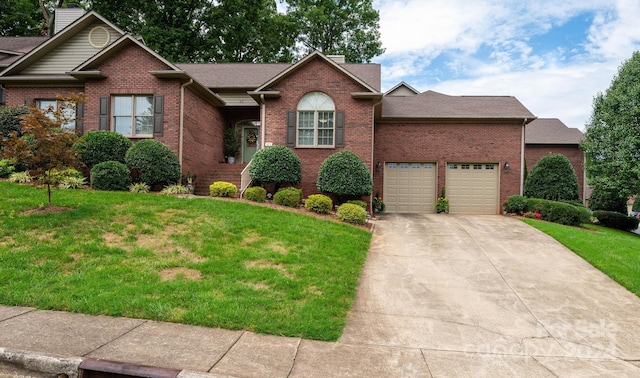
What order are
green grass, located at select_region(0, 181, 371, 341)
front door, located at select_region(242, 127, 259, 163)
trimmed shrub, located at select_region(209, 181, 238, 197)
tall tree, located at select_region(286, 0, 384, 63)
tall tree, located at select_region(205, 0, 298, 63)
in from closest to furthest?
1. green grass, located at select_region(0, 181, 371, 341)
2. trimmed shrub, located at select_region(209, 181, 238, 197)
3. front door, located at select_region(242, 127, 259, 163)
4. tall tree, located at select_region(205, 0, 298, 63)
5. tall tree, located at select_region(286, 0, 384, 63)

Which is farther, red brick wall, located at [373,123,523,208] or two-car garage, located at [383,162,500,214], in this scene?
Result: two-car garage, located at [383,162,500,214]

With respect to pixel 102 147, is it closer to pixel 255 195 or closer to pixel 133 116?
pixel 133 116

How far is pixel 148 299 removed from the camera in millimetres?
4840

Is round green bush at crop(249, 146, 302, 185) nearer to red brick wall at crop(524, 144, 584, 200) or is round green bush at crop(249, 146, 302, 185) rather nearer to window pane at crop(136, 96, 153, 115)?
window pane at crop(136, 96, 153, 115)

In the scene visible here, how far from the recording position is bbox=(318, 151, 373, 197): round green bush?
12.1 metres

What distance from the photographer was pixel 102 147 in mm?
11664

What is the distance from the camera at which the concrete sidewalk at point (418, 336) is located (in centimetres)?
354

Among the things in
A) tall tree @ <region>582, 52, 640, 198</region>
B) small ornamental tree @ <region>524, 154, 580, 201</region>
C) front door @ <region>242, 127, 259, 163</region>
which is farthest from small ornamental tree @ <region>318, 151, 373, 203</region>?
tall tree @ <region>582, 52, 640, 198</region>

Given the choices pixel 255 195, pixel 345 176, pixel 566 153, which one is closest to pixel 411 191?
pixel 345 176

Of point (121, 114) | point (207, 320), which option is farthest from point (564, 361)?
point (121, 114)

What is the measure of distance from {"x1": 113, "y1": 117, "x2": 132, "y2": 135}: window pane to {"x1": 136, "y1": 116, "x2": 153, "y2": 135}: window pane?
32cm

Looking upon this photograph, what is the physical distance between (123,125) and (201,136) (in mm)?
2798

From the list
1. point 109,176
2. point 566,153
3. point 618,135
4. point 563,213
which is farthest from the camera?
point 566,153

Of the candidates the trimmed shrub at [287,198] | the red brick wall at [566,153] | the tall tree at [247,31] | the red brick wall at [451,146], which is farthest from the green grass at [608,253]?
the tall tree at [247,31]
